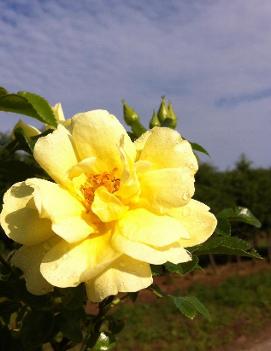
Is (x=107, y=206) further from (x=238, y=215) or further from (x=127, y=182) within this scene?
(x=238, y=215)

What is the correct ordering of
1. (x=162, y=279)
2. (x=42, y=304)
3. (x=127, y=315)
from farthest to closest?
1. (x=162, y=279)
2. (x=127, y=315)
3. (x=42, y=304)

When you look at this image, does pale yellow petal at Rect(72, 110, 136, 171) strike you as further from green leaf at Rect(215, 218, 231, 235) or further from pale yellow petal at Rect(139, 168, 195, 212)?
green leaf at Rect(215, 218, 231, 235)

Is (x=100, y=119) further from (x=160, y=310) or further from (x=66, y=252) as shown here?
(x=160, y=310)

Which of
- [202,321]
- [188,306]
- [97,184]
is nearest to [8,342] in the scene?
[188,306]

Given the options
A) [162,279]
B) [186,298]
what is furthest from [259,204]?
[186,298]

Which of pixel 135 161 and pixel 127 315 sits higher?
pixel 135 161
